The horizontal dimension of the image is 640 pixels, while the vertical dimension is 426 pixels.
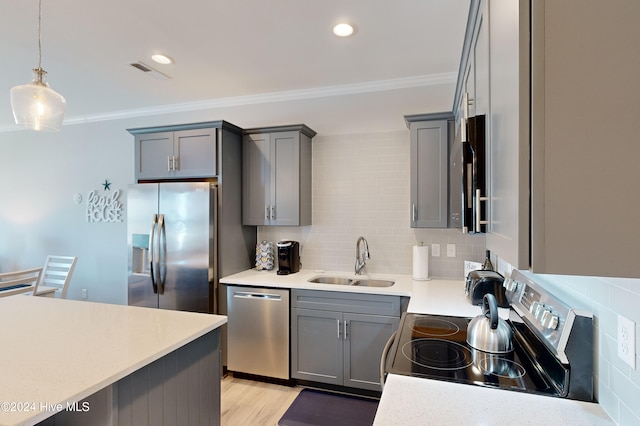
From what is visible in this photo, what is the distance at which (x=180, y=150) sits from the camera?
316 cm

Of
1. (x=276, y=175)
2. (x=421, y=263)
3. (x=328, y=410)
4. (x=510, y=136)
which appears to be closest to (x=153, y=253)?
(x=276, y=175)

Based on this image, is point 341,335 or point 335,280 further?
point 335,280

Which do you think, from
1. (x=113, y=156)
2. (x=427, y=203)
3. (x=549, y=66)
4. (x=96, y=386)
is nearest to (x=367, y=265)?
(x=427, y=203)

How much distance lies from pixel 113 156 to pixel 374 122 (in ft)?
10.4

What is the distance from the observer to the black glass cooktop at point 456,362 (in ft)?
3.90

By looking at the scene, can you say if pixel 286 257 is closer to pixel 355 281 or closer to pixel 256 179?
pixel 355 281

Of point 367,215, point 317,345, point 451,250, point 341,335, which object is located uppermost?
point 367,215

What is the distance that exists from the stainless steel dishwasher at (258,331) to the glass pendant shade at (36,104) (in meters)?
1.80

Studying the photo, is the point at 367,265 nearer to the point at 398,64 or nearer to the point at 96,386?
the point at 398,64

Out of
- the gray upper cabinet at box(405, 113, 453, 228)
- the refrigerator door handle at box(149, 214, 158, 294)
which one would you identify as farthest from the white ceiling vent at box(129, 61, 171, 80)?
the gray upper cabinet at box(405, 113, 453, 228)

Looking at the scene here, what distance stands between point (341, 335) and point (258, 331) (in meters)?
0.74

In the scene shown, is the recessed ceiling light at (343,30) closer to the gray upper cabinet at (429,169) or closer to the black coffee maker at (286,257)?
the gray upper cabinet at (429,169)

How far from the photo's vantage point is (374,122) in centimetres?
325

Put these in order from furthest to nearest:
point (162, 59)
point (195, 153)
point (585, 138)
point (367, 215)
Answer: point (367, 215) < point (195, 153) < point (162, 59) < point (585, 138)
